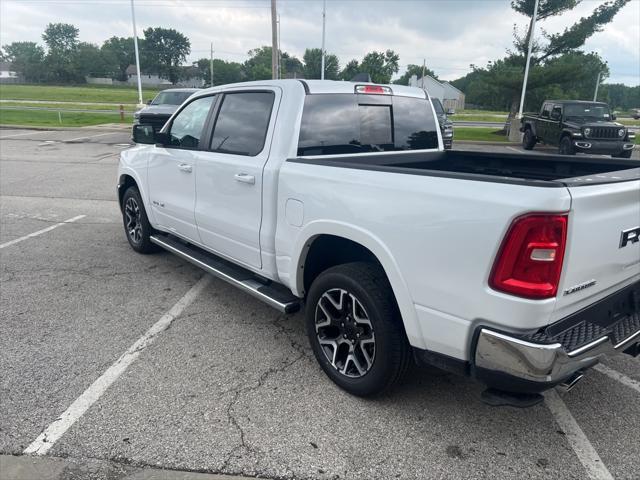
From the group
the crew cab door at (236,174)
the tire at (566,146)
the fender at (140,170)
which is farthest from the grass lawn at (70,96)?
the crew cab door at (236,174)

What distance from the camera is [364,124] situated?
3754mm

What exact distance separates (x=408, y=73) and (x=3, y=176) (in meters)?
99.8

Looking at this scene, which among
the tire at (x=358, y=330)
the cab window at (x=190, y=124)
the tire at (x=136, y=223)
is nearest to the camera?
the tire at (x=358, y=330)

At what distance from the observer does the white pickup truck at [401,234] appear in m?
2.14

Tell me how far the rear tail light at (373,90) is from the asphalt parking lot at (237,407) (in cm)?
194

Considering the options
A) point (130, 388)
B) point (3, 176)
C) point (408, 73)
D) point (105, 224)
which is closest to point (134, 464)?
point (130, 388)

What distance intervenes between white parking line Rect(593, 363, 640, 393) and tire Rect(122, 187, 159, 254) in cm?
449

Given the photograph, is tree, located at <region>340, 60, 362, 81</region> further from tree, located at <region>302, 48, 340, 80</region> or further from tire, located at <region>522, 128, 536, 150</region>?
tire, located at <region>522, 128, 536, 150</region>

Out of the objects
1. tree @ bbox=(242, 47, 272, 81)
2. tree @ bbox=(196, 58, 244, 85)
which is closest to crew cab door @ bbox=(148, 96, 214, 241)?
tree @ bbox=(242, 47, 272, 81)

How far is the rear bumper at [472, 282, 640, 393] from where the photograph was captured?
2127 millimetres

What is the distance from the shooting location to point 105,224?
7.07m

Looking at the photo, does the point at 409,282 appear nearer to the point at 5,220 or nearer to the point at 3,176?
the point at 5,220

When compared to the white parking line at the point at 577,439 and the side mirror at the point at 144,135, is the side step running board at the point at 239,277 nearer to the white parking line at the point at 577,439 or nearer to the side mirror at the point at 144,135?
the side mirror at the point at 144,135

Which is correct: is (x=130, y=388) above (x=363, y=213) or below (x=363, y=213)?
below
